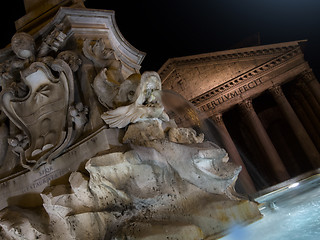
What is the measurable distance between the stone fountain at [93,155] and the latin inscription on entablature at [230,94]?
17.6 m

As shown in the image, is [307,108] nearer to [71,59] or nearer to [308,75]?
[308,75]

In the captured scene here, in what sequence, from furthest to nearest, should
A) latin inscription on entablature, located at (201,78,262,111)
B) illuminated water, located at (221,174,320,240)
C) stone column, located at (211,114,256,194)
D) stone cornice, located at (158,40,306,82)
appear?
latin inscription on entablature, located at (201,78,262,111) → stone cornice, located at (158,40,306,82) → stone column, located at (211,114,256,194) → illuminated water, located at (221,174,320,240)

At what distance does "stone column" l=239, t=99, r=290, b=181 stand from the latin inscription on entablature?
0.84 meters

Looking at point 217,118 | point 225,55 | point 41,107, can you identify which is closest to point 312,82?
point 225,55

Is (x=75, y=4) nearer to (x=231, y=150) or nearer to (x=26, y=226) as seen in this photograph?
(x=26, y=226)

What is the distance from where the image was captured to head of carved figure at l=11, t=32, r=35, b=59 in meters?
3.21

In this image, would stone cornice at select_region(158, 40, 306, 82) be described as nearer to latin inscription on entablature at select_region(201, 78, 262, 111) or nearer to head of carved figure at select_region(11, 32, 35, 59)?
latin inscription on entablature at select_region(201, 78, 262, 111)

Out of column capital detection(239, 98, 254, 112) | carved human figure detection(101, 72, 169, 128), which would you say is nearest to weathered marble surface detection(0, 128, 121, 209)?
carved human figure detection(101, 72, 169, 128)

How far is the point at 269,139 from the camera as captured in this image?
62.1ft

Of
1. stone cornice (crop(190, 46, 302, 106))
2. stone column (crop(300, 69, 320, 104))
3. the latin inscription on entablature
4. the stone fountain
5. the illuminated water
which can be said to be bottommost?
the illuminated water

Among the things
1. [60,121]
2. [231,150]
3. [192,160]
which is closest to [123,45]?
[60,121]

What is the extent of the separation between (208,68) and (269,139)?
693 centimetres

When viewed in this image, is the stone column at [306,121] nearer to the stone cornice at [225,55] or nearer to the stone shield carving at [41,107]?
the stone cornice at [225,55]

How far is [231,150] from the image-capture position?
60.5ft
